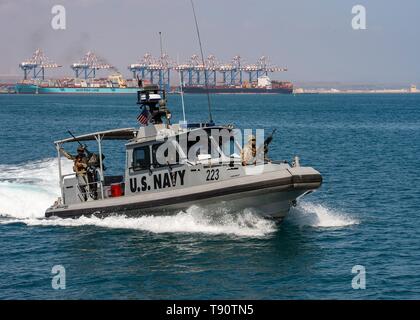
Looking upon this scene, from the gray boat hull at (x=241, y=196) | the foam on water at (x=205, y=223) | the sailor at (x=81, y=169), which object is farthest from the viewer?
the sailor at (x=81, y=169)

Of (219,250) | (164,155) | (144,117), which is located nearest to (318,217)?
(219,250)

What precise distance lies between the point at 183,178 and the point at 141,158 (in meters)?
1.66

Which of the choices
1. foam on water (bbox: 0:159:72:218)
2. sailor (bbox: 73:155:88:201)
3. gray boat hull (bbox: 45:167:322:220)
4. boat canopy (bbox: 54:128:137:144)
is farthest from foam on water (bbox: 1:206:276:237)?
foam on water (bbox: 0:159:72:218)

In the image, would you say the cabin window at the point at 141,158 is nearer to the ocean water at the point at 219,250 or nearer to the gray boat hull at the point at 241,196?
the gray boat hull at the point at 241,196

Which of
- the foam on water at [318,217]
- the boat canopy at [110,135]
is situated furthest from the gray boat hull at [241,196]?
the boat canopy at [110,135]

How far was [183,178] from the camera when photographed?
2164 cm

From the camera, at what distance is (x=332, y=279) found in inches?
698

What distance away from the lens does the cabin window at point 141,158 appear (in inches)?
875

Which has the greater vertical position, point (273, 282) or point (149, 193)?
point (149, 193)

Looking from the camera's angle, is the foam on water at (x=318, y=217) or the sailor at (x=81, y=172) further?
the sailor at (x=81, y=172)

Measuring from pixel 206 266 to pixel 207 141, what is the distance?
490 centimetres

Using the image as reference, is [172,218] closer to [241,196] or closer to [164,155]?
[164,155]

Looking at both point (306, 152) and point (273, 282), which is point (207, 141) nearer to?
point (273, 282)
